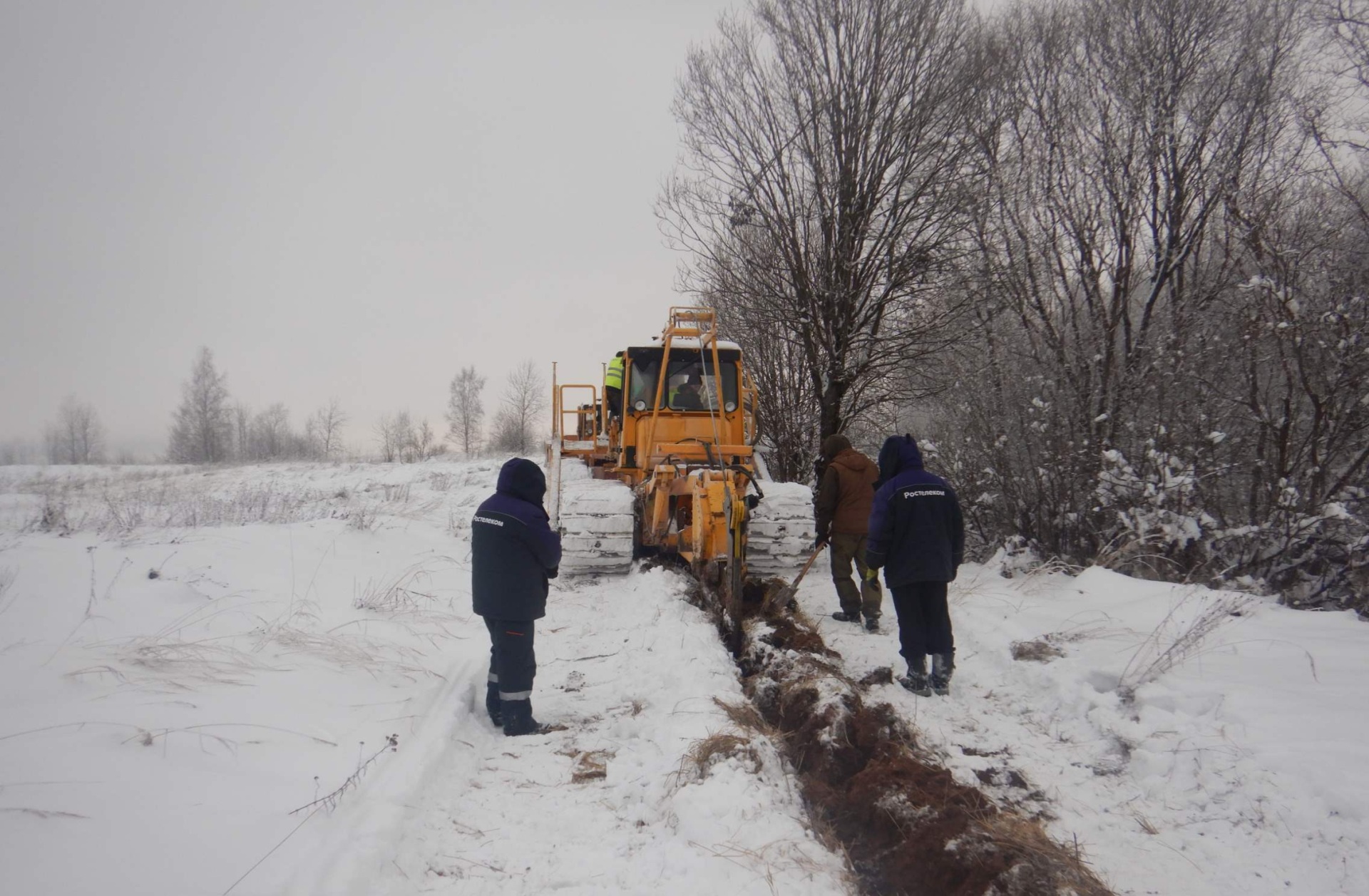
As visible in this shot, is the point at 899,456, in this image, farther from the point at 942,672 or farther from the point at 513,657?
the point at 513,657

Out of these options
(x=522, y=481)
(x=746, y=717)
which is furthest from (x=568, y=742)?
(x=522, y=481)

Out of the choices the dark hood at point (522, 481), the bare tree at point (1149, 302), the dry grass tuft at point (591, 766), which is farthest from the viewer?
the bare tree at point (1149, 302)

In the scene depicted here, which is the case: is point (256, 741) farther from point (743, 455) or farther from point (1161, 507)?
point (1161, 507)

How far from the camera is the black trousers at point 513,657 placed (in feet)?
14.8

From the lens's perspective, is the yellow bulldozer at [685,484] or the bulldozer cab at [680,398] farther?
the bulldozer cab at [680,398]

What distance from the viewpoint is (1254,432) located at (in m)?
6.59

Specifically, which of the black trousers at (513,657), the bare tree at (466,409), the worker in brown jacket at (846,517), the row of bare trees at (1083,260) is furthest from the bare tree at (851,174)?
the bare tree at (466,409)

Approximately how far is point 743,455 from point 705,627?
3295mm

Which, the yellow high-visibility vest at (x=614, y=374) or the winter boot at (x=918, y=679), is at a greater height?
the yellow high-visibility vest at (x=614, y=374)

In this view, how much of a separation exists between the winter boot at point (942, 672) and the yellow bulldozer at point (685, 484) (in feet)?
5.69

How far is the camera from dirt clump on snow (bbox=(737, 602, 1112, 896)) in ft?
9.08

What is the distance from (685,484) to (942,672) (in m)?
3.43

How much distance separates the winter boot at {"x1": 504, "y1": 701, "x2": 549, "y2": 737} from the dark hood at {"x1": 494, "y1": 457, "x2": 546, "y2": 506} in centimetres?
127

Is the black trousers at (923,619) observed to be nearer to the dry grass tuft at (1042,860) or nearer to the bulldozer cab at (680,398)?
the dry grass tuft at (1042,860)
